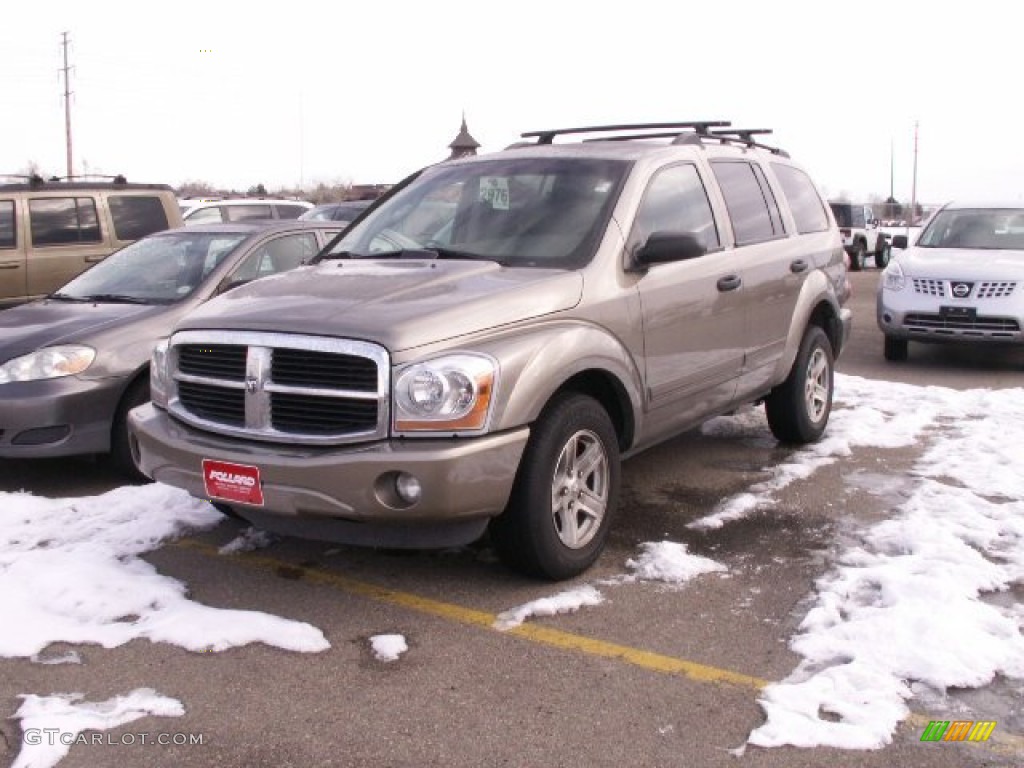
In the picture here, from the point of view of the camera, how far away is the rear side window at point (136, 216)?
32.2ft

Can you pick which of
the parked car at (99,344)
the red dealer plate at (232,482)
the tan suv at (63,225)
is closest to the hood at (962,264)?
the parked car at (99,344)

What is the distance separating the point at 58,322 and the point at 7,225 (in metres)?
3.67

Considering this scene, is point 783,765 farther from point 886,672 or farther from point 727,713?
point 886,672

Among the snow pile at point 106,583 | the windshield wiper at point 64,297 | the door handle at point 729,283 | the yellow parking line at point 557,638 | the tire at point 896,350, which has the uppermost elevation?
the door handle at point 729,283

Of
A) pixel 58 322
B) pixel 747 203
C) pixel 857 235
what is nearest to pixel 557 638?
pixel 747 203

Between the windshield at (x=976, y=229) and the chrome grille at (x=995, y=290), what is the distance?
1093mm

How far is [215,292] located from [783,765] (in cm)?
481

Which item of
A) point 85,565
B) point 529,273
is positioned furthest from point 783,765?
point 85,565

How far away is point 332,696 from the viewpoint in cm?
351

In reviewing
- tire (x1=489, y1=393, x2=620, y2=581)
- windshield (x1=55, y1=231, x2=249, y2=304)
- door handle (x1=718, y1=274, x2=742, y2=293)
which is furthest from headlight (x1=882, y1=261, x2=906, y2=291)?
tire (x1=489, y1=393, x2=620, y2=581)

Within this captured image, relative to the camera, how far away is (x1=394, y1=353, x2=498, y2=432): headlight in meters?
3.87

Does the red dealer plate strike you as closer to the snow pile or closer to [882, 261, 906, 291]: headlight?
the snow pile

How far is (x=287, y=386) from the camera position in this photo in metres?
4.06

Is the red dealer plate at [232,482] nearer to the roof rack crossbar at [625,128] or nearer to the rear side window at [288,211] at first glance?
the roof rack crossbar at [625,128]
